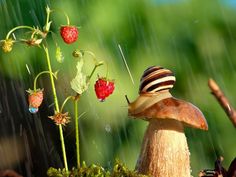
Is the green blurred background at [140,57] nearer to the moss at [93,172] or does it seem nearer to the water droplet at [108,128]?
the water droplet at [108,128]

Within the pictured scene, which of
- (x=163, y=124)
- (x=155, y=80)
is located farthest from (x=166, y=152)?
Result: (x=155, y=80)

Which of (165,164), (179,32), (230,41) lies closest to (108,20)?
(179,32)

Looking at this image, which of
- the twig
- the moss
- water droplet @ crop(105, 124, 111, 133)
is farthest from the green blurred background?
the twig

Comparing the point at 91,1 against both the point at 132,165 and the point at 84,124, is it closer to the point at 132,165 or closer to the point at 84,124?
the point at 84,124

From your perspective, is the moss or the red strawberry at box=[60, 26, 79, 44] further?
the red strawberry at box=[60, 26, 79, 44]

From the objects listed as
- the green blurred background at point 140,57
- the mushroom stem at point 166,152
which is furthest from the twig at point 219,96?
the green blurred background at point 140,57

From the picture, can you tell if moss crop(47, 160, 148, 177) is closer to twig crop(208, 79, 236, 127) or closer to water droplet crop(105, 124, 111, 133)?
twig crop(208, 79, 236, 127)

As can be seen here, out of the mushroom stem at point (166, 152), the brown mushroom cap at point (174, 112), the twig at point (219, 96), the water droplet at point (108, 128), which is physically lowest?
the water droplet at point (108, 128)
